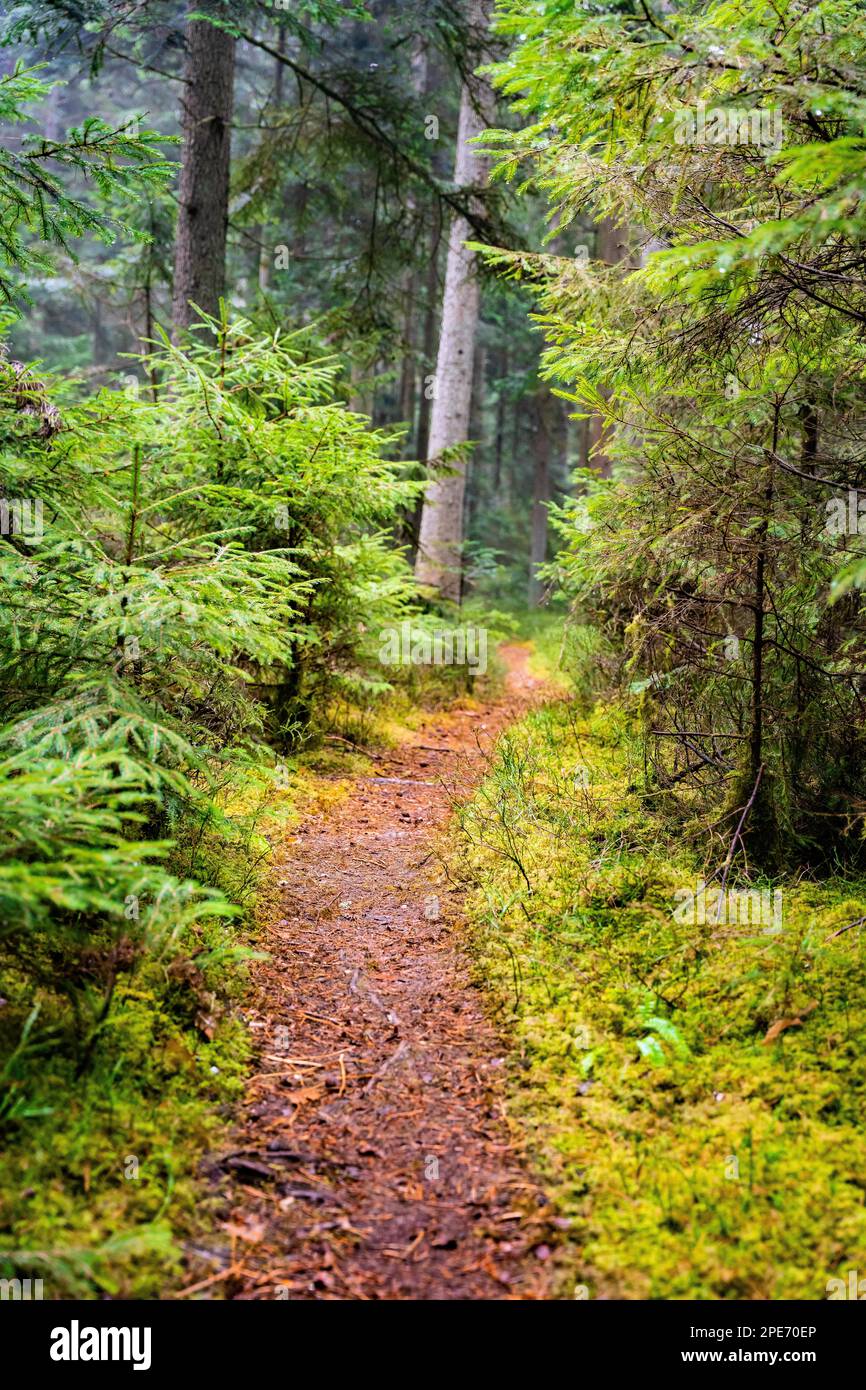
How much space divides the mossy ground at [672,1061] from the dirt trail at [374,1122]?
196 mm

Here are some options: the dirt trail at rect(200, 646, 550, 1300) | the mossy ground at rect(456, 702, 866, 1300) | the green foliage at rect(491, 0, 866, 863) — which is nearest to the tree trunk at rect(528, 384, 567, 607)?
the green foliage at rect(491, 0, 866, 863)

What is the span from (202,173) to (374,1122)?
9845 millimetres

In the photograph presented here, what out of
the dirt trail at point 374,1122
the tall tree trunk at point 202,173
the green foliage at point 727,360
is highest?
the tall tree trunk at point 202,173

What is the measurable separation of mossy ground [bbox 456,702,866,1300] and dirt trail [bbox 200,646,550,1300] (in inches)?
7.7

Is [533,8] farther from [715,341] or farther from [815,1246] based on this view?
[815,1246]

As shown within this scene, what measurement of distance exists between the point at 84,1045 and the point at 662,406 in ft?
16.9

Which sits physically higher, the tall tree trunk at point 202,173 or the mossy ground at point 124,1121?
the tall tree trunk at point 202,173

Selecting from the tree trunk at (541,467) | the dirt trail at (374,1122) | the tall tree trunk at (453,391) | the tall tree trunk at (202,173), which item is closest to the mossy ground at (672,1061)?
the dirt trail at (374,1122)

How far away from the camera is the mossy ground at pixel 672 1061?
2.37 meters

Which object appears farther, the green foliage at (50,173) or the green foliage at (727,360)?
the green foliage at (50,173)

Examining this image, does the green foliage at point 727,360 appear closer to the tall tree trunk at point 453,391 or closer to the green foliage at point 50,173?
the green foliage at point 50,173

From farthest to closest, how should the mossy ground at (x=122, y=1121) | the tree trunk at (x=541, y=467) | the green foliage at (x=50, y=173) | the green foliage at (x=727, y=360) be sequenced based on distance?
the tree trunk at (x=541, y=467), the green foliage at (x=50, y=173), the green foliage at (x=727, y=360), the mossy ground at (x=122, y=1121)
